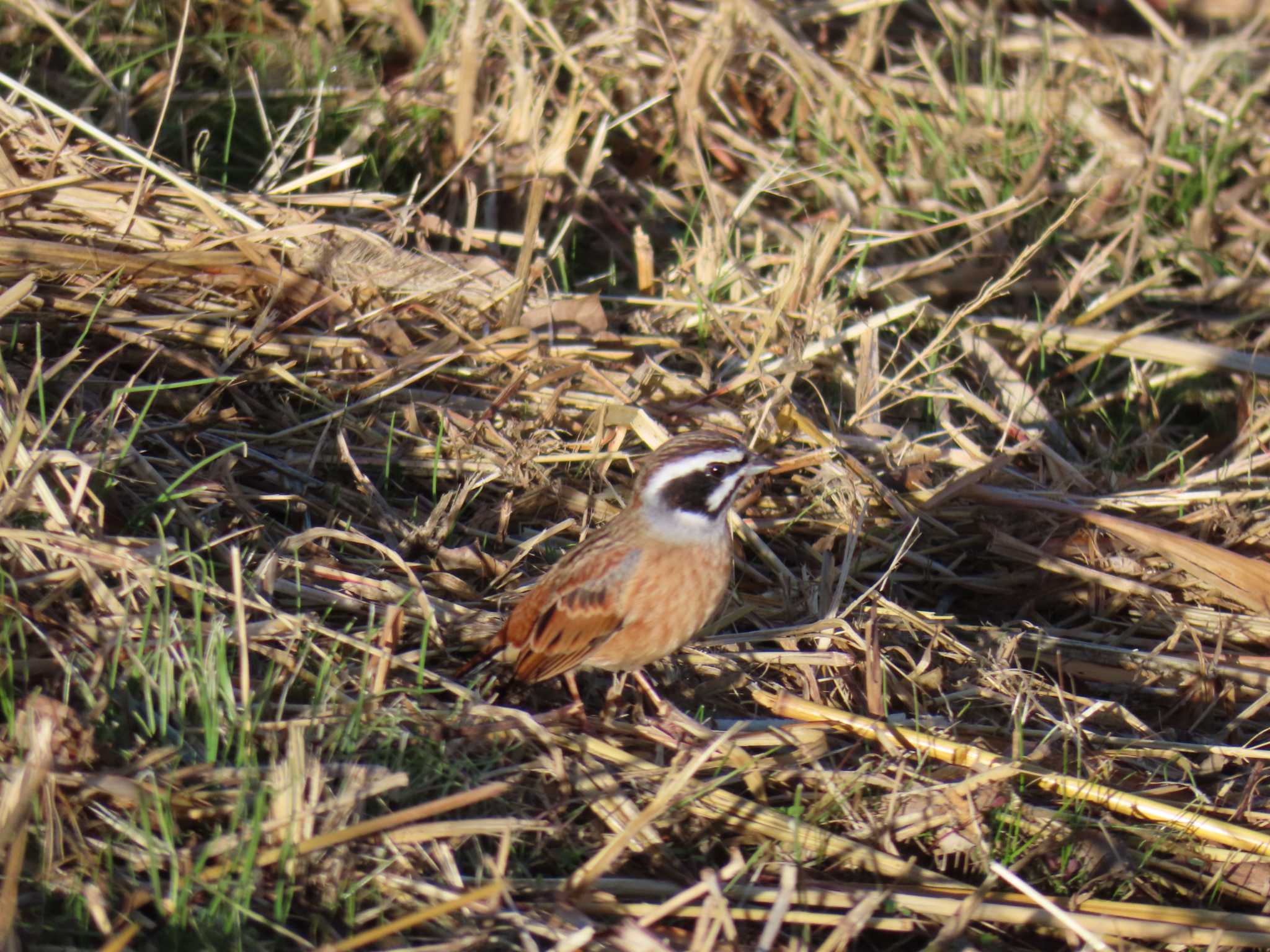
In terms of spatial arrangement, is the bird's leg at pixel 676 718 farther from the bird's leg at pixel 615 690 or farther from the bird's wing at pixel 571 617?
the bird's wing at pixel 571 617

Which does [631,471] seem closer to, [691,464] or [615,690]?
[691,464]

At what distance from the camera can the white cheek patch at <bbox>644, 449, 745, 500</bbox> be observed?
178 inches

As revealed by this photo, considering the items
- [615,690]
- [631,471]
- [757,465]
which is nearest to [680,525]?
[757,465]

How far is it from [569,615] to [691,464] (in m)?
0.65

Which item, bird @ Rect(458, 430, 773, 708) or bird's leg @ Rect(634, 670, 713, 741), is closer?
bird's leg @ Rect(634, 670, 713, 741)

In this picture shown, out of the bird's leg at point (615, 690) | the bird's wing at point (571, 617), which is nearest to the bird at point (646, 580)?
the bird's wing at point (571, 617)

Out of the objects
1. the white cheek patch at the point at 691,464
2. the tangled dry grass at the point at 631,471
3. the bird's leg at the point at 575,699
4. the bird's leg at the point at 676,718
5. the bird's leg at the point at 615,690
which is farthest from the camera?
the bird's leg at the point at 615,690

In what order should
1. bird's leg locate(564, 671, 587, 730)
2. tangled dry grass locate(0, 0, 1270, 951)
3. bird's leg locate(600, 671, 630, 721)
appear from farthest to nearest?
bird's leg locate(600, 671, 630, 721) → bird's leg locate(564, 671, 587, 730) → tangled dry grass locate(0, 0, 1270, 951)

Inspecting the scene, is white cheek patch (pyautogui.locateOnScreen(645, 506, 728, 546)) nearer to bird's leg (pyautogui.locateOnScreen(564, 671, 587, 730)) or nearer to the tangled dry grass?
the tangled dry grass

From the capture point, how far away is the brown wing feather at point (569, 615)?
14.3ft

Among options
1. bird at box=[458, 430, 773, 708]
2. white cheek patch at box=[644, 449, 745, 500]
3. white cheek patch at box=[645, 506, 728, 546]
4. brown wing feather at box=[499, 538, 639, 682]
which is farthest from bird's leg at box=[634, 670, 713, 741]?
white cheek patch at box=[644, 449, 745, 500]

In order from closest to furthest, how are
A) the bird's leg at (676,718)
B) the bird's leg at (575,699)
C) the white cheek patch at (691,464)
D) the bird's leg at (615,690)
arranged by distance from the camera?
the bird's leg at (676,718), the bird's leg at (575,699), the white cheek patch at (691,464), the bird's leg at (615,690)

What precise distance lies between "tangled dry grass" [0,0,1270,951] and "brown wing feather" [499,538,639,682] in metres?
0.19

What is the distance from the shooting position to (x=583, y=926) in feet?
11.2
